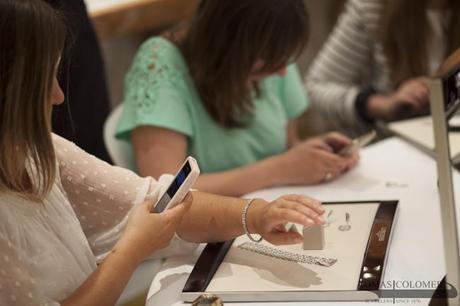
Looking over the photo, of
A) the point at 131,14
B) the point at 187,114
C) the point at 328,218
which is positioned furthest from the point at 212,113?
→ the point at 131,14

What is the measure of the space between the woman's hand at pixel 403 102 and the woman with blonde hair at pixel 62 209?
81cm

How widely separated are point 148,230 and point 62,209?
13 centimetres

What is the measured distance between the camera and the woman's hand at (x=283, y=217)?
1064 millimetres

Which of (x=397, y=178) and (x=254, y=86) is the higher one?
(x=254, y=86)

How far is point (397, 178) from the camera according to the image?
1.47 metres

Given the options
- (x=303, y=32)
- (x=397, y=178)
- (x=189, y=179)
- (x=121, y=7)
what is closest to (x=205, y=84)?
(x=303, y=32)

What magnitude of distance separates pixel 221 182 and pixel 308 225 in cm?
45

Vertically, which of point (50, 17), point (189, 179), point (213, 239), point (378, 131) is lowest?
point (378, 131)

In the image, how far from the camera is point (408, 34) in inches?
76.5

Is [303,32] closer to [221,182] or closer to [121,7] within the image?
[221,182]

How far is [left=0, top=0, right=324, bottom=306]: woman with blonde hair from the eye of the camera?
0.93 m

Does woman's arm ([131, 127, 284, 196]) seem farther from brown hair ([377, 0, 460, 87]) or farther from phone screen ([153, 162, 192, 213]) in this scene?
brown hair ([377, 0, 460, 87])

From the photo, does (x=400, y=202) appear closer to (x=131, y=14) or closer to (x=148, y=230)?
(x=148, y=230)

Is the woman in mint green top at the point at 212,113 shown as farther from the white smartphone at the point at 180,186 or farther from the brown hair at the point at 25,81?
the brown hair at the point at 25,81
